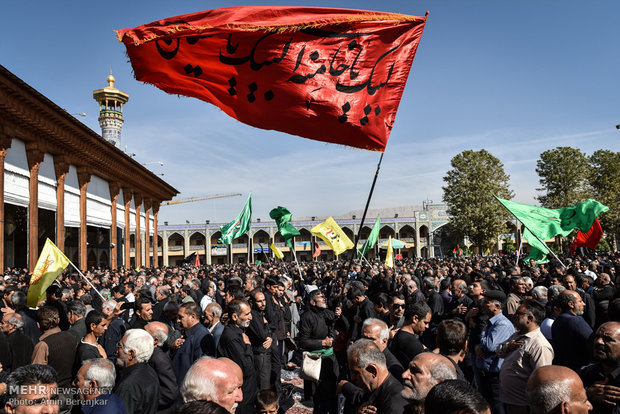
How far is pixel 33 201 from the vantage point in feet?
56.9

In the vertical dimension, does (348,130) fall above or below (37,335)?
above

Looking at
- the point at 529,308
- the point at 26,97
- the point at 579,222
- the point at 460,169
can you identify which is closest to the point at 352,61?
the point at 529,308

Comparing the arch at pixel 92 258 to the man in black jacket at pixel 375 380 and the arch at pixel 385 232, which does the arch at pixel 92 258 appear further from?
the arch at pixel 385 232

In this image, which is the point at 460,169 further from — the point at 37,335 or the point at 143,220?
the point at 37,335

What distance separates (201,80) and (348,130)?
1476 mm

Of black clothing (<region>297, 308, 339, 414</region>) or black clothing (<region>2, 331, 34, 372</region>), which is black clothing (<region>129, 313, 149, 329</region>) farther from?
black clothing (<region>297, 308, 339, 414</region>)

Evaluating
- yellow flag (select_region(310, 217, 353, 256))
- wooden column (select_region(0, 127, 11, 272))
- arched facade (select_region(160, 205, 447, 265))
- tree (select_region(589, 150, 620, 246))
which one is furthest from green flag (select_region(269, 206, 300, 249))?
arched facade (select_region(160, 205, 447, 265))

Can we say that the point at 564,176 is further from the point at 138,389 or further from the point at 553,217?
the point at 138,389

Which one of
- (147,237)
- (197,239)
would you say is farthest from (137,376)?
(197,239)

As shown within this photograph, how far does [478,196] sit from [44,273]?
34148 mm

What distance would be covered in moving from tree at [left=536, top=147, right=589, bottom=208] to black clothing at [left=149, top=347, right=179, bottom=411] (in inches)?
1496

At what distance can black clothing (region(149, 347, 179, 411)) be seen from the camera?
371 cm

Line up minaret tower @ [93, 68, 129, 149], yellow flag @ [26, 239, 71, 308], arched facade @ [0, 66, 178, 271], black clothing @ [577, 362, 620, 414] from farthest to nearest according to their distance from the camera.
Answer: minaret tower @ [93, 68, 129, 149] → arched facade @ [0, 66, 178, 271] → yellow flag @ [26, 239, 71, 308] → black clothing @ [577, 362, 620, 414]

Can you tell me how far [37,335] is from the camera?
5.76 m
